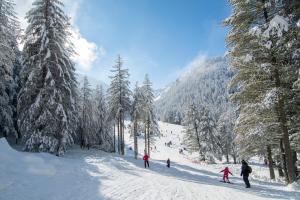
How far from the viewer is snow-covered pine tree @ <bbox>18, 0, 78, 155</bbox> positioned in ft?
82.1

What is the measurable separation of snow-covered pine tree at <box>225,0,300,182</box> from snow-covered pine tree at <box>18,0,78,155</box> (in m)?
15.1

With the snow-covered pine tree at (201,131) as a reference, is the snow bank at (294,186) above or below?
below

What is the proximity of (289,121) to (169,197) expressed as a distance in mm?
10082

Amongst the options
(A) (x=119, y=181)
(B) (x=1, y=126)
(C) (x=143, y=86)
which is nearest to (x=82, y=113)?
(C) (x=143, y=86)

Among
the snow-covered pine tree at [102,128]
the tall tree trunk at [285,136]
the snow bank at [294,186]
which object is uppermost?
the snow-covered pine tree at [102,128]

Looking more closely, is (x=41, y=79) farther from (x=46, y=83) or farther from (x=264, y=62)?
(x=264, y=62)

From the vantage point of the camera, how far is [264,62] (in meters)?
16.5

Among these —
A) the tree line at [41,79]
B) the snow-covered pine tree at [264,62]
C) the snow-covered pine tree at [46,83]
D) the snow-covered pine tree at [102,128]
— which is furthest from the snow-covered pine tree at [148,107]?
the snow-covered pine tree at [264,62]

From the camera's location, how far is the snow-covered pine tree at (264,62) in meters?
15.3

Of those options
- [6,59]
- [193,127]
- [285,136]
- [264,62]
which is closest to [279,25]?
[264,62]

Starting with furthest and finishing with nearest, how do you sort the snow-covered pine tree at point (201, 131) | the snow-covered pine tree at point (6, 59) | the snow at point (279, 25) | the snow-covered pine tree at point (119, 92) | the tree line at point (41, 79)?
the snow-covered pine tree at point (201, 131), the snow-covered pine tree at point (119, 92), the tree line at point (41, 79), the snow-covered pine tree at point (6, 59), the snow at point (279, 25)

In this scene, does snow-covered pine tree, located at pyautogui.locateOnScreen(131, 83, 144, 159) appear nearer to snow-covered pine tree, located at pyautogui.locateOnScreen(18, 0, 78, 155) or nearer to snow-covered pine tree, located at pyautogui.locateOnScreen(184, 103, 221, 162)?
snow-covered pine tree, located at pyautogui.locateOnScreen(184, 103, 221, 162)

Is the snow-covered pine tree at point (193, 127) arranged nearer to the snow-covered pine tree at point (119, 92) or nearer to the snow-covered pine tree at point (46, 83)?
the snow-covered pine tree at point (119, 92)

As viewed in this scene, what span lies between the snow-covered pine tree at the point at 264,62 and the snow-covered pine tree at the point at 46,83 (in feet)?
49.7
